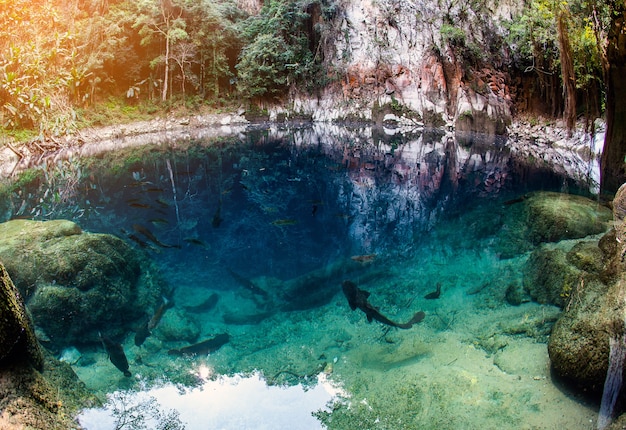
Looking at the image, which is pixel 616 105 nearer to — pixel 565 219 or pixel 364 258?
pixel 565 219

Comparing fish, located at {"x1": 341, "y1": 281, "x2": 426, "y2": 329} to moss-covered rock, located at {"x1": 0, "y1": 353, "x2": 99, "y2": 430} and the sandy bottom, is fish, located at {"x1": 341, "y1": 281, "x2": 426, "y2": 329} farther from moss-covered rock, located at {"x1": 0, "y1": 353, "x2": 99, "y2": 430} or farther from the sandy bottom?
moss-covered rock, located at {"x1": 0, "y1": 353, "x2": 99, "y2": 430}

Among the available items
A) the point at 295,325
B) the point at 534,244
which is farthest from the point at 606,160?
the point at 295,325

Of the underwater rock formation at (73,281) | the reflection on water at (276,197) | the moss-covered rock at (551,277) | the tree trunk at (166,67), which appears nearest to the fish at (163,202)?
the reflection on water at (276,197)

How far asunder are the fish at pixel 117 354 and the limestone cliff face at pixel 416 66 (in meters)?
24.7

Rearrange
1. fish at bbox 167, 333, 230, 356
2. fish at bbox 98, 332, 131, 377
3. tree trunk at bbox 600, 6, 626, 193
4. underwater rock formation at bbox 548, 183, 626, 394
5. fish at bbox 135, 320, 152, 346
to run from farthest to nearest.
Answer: tree trunk at bbox 600, 6, 626, 193
fish at bbox 135, 320, 152, 346
fish at bbox 167, 333, 230, 356
fish at bbox 98, 332, 131, 377
underwater rock formation at bbox 548, 183, 626, 394

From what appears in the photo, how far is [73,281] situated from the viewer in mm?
6090

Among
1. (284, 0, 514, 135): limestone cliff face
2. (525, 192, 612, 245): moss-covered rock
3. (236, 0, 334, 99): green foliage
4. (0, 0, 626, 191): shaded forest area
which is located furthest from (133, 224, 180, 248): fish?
(236, 0, 334, 99): green foliage

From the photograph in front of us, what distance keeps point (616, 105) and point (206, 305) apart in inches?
324

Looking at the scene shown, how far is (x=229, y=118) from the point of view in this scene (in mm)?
35125

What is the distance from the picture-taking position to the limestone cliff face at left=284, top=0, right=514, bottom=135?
26.6 metres

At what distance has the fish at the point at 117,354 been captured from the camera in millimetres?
4861

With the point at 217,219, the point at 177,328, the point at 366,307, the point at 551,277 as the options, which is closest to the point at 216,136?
the point at 217,219

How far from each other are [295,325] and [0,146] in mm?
18722

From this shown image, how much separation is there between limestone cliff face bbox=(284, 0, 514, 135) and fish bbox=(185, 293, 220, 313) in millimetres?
22960
